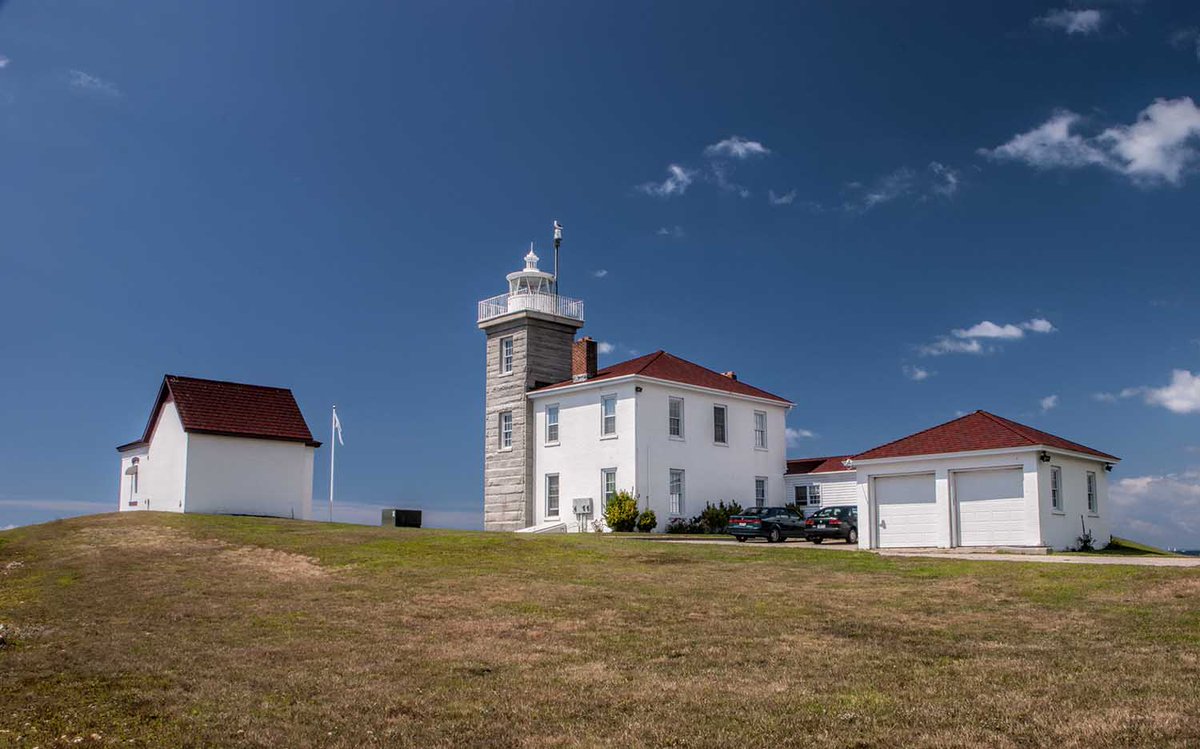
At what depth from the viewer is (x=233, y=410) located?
42.7m

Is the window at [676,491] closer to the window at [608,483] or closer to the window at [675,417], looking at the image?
the window at [675,417]

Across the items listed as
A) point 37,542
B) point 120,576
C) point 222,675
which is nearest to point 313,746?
point 222,675

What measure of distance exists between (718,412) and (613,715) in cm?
3492

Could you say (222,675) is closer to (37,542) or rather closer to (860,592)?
(860,592)

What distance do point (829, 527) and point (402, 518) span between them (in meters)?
17.5

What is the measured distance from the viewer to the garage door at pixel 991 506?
1133 inches

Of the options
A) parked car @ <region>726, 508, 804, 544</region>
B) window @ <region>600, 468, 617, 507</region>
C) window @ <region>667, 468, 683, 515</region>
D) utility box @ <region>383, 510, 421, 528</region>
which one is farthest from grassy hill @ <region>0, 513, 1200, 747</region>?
window @ <region>667, 468, 683, 515</region>

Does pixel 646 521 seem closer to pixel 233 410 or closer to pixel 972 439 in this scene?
pixel 972 439

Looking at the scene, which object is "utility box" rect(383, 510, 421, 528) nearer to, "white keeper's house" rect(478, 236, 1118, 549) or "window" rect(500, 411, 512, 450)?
"white keeper's house" rect(478, 236, 1118, 549)

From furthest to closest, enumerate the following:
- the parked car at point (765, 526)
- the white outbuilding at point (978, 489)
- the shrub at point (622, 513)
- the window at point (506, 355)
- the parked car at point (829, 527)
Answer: the window at point (506, 355) < the shrub at point (622, 513) < the parked car at point (829, 527) < the parked car at point (765, 526) < the white outbuilding at point (978, 489)

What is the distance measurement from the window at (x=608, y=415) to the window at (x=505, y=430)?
5.77 meters

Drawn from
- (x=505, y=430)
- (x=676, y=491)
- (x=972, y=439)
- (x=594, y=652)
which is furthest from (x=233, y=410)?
(x=594, y=652)

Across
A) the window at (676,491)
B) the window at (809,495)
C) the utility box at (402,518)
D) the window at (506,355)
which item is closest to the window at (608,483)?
the window at (676,491)

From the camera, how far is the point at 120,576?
73.1 ft
